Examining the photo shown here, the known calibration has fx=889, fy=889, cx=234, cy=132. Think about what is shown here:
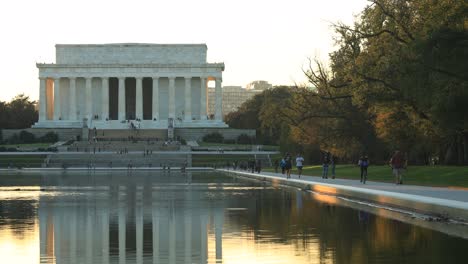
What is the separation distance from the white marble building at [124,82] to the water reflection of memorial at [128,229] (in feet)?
324

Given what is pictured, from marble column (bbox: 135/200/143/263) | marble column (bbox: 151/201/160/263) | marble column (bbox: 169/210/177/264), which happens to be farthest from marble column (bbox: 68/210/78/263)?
marble column (bbox: 169/210/177/264)

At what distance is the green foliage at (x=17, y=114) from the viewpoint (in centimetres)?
12810

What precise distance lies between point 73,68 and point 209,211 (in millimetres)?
106204

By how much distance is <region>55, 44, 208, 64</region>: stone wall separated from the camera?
414 ft

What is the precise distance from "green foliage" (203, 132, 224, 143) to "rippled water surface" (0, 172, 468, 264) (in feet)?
298

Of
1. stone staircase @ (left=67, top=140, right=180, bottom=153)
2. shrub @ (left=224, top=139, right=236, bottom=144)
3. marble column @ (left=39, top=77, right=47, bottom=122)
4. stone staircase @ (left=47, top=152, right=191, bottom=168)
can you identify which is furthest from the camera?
marble column @ (left=39, top=77, right=47, bottom=122)

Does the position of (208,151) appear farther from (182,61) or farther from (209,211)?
(209,211)

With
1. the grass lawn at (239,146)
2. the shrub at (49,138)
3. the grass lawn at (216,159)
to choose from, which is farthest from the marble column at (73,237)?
the shrub at (49,138)

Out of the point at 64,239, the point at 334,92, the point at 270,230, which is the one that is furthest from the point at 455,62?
the point at 334,92

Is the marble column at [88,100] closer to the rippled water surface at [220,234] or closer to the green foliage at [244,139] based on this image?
the green foliage at [244,139]

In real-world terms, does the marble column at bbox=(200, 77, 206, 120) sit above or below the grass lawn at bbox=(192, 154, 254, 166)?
above

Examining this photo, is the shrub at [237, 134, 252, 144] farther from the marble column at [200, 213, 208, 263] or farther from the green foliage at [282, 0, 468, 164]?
the marble column at [200, 213, 208, 263]

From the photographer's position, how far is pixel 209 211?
2192cm

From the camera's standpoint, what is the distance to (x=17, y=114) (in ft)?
436
